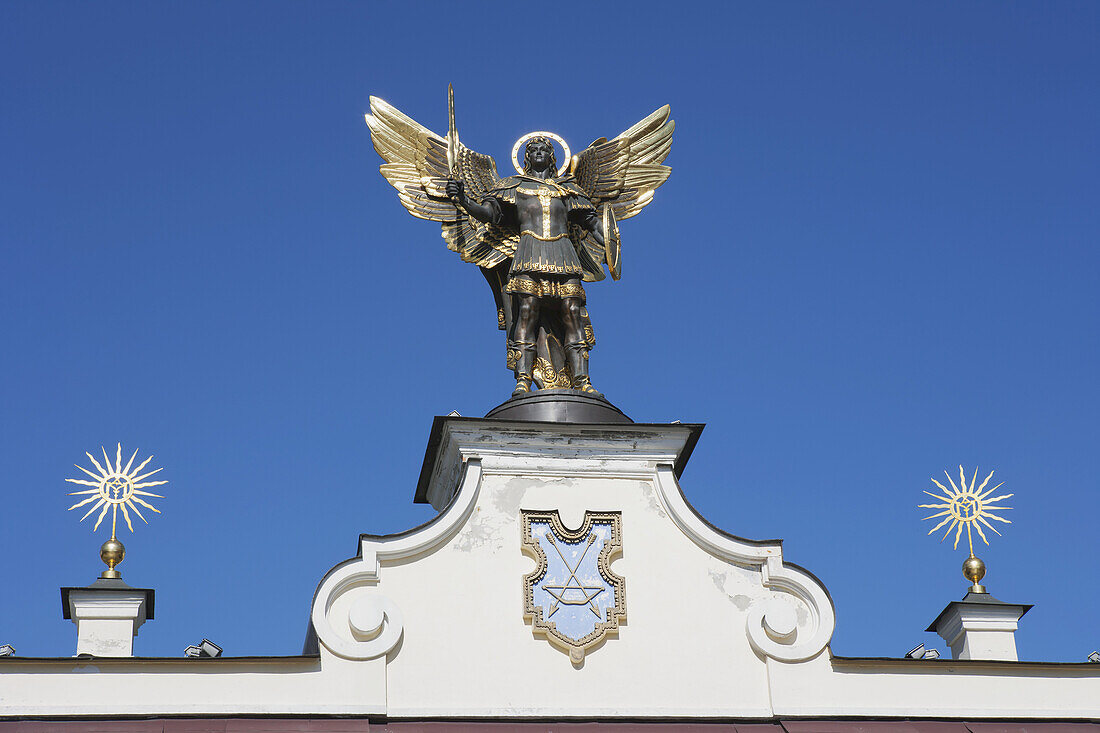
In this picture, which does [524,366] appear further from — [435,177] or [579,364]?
[435,177]

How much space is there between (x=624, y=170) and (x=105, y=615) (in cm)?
655

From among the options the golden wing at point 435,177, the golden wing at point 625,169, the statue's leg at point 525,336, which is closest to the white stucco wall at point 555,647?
the statue's leg at point 525,336

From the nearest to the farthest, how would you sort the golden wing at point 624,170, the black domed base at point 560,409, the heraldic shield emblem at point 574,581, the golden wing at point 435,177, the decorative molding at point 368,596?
1. the decorative molding at point 368,596
2. the heraldic shield emblem at point 574,581
3. the black domed base at point 560,409
4. the golden wing at point 435,177
5. the golden wing at point 624,170

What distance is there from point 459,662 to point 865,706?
3.31 metres

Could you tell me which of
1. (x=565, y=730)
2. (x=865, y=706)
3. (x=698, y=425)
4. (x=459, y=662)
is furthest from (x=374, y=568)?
(x=865, y=706)

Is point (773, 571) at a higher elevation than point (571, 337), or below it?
below

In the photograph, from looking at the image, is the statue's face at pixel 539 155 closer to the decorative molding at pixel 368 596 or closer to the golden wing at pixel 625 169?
the golden wing at pixel 625 169

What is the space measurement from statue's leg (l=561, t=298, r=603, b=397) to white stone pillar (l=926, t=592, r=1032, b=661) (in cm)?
378

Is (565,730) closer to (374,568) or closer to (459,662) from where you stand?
(459,662)

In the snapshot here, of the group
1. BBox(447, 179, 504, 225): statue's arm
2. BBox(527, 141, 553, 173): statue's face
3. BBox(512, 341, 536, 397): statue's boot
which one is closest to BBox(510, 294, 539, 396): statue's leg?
BBox(512, 341, 536, 397): statue's boot

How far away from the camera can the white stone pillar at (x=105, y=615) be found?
1556cm

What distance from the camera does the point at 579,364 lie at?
1716 centimetres

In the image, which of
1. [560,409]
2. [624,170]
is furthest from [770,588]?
[624,170]

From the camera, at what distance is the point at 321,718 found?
48.3ft
